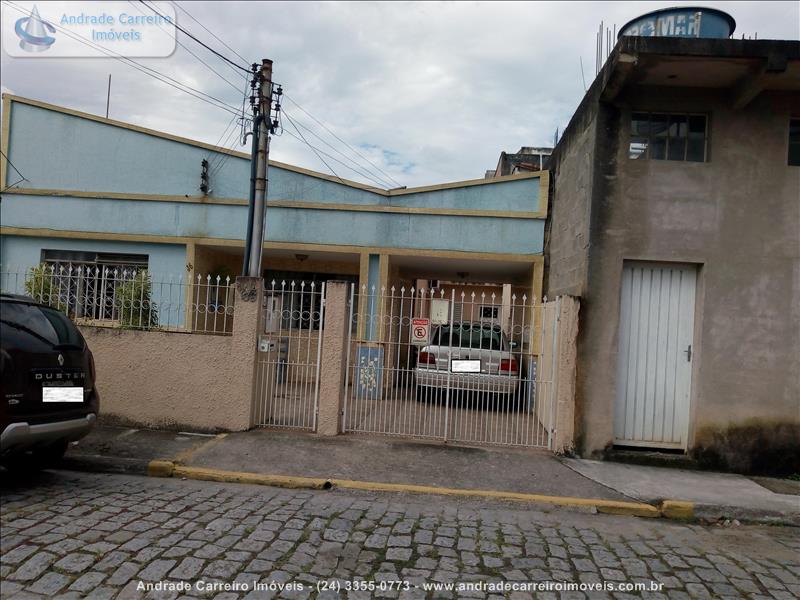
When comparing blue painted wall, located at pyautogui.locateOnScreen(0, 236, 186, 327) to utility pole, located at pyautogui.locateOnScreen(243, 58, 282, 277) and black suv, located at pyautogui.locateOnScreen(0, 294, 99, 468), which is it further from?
black suv, located at pyautogui.locateOnScreen(0, 294, 99, 468)

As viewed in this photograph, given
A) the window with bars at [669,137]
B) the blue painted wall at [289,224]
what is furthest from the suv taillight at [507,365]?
the window with bars at [669,137]

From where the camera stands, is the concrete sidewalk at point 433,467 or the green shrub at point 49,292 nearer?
the concrete sidewalk at point 433,467

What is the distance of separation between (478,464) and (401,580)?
277 centimetres

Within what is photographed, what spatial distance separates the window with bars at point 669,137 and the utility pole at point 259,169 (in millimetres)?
5626

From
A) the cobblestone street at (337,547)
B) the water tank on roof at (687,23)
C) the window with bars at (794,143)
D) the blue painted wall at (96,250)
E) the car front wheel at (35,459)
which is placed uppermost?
the water tank on roof at (687,23)

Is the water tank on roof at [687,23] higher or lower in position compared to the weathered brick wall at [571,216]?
higher

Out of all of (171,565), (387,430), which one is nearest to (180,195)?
(387,430)

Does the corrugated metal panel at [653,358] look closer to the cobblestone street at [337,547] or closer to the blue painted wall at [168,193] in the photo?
the cobblestone street at [337,547]

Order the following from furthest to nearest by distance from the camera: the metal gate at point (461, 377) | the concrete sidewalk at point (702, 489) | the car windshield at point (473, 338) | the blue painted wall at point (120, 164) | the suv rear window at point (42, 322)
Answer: the blue painted wall at point (120, 164) < the car windshield at point (473, 338) < the metal gate at point (461, 377) < the concrete sidewalk at point (702, 489) < the suv rear window at point (42, 322)

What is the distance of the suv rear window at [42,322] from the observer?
4.63 m

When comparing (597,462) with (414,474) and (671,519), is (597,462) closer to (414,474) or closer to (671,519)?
(671,519)

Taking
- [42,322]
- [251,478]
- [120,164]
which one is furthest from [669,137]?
[120,164]

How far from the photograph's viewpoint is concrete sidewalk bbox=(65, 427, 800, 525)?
554 centimetres

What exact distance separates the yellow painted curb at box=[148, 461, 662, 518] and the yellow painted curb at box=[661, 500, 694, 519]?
0.07 metres
